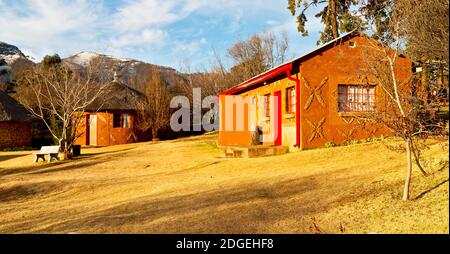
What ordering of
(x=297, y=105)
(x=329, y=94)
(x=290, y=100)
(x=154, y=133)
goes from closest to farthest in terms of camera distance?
(x=297, y=105)
(x=329, y=94)
(x=290, y=100)
(x=154, y=133)

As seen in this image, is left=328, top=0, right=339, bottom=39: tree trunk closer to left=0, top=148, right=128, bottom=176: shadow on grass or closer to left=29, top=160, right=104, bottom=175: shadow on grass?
left=0, top=148, right=128, bottom=176: shadow on grass

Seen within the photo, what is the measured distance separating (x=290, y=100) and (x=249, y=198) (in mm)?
8861

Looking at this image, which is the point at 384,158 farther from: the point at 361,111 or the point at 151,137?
A: the point at 151,137

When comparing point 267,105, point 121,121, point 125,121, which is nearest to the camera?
point 267,105

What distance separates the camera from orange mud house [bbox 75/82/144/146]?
32844mm

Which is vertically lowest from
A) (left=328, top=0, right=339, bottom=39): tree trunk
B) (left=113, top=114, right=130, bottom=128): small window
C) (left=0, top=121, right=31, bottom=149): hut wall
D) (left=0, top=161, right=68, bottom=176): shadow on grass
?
(left=0, top=161, right=68, bottom=176): shadow on grass

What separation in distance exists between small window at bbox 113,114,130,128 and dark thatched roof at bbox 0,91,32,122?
6.39m

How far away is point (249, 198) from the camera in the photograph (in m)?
8.88

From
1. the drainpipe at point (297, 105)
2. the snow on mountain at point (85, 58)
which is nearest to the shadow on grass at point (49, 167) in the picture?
the drainpipe at point (297, 105)

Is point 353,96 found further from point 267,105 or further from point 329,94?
point 267,105

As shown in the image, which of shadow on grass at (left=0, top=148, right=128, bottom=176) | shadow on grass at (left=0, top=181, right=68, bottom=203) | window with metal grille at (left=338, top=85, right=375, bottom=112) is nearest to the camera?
shadow on grass at (left=0, top=181, right=68, bottom=203)

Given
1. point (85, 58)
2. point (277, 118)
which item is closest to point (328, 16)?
point (277, 118)


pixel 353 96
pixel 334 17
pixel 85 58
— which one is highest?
pixel 85 58

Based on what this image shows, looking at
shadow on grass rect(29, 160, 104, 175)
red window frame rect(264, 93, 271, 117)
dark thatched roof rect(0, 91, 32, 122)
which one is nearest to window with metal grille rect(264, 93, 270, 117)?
red window frame rect(264, 93, 271, 117)
